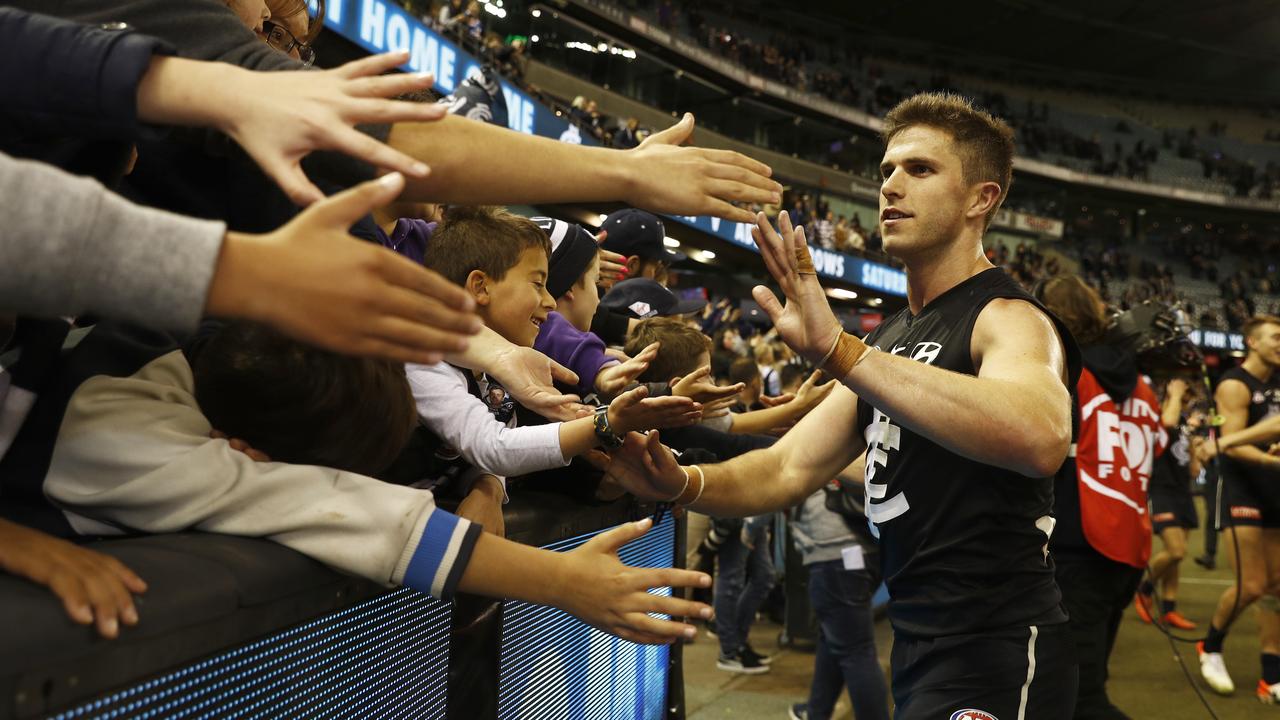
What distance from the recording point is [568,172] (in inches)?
56.5

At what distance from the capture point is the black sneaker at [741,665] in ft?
20.2

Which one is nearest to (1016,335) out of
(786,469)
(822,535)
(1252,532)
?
(786,469)

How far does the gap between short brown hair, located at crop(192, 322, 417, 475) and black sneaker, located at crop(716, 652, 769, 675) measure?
5052mm

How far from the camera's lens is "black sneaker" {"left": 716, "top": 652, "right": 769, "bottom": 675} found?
20.2 ft

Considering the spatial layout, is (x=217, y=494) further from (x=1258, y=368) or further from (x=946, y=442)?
(x=1258, y=368)

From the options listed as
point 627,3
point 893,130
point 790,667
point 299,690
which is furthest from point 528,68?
point 299,690

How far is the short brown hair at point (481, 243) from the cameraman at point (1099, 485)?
2.60 m

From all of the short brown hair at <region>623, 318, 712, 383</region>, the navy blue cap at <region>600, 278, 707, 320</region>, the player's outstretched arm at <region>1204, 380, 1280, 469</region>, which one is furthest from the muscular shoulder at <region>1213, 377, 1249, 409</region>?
the short brown hair at <region>623, 318, 712, 383</region>

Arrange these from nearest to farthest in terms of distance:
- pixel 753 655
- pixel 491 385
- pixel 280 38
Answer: pixel 280 38
pixel 491 385
pixel 753 655

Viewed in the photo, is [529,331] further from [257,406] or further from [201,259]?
[201,259]

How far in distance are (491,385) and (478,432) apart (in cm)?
40

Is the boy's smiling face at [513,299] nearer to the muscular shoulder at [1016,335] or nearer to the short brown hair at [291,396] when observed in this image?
the short brown hair at [291,396]

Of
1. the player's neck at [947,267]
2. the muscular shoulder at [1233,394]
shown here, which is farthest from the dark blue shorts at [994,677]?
the muscular shoulder at [1233,394]

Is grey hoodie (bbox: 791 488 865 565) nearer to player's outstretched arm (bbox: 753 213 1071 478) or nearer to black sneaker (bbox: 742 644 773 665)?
black sneaker (bbox: 742 644 773 665)
